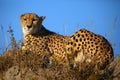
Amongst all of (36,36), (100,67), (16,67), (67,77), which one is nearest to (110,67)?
(100,67)

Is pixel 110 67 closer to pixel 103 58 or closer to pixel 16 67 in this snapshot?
pixel 103 58

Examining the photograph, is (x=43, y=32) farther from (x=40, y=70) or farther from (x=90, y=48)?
(x=40, y=70)

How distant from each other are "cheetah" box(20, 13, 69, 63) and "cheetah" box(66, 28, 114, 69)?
25 centimetres

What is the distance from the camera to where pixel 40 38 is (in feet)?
19.5

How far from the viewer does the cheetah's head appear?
5.93 metres

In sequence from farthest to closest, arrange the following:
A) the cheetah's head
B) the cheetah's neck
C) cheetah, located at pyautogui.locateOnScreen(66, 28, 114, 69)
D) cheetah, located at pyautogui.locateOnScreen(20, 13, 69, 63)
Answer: the cheetah's neck → the cheetah's head → cheetah, located at pyautogui.locateOnScreen(20, 13, 69, 63) → cheetah, located at pyautogui.locateOnScreen(66, 28, 114, 69)

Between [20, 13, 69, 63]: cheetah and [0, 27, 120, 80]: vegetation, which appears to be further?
[20, 13, 69, 63]: cheetah

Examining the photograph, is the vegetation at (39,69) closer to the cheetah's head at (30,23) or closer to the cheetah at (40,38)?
the cheetah at (40,38)

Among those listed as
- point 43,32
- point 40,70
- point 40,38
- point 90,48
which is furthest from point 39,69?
point 43,32

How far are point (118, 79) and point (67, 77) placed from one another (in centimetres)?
60

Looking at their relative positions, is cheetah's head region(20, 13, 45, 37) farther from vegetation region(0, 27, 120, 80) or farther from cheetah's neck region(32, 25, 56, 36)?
vegetation region(0, 27, 120, 80)

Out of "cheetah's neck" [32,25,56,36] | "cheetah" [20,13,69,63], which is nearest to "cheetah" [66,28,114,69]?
"cheetah" [20,13,69,63]

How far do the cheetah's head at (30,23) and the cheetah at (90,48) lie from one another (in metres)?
0.95

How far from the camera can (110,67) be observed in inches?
175
